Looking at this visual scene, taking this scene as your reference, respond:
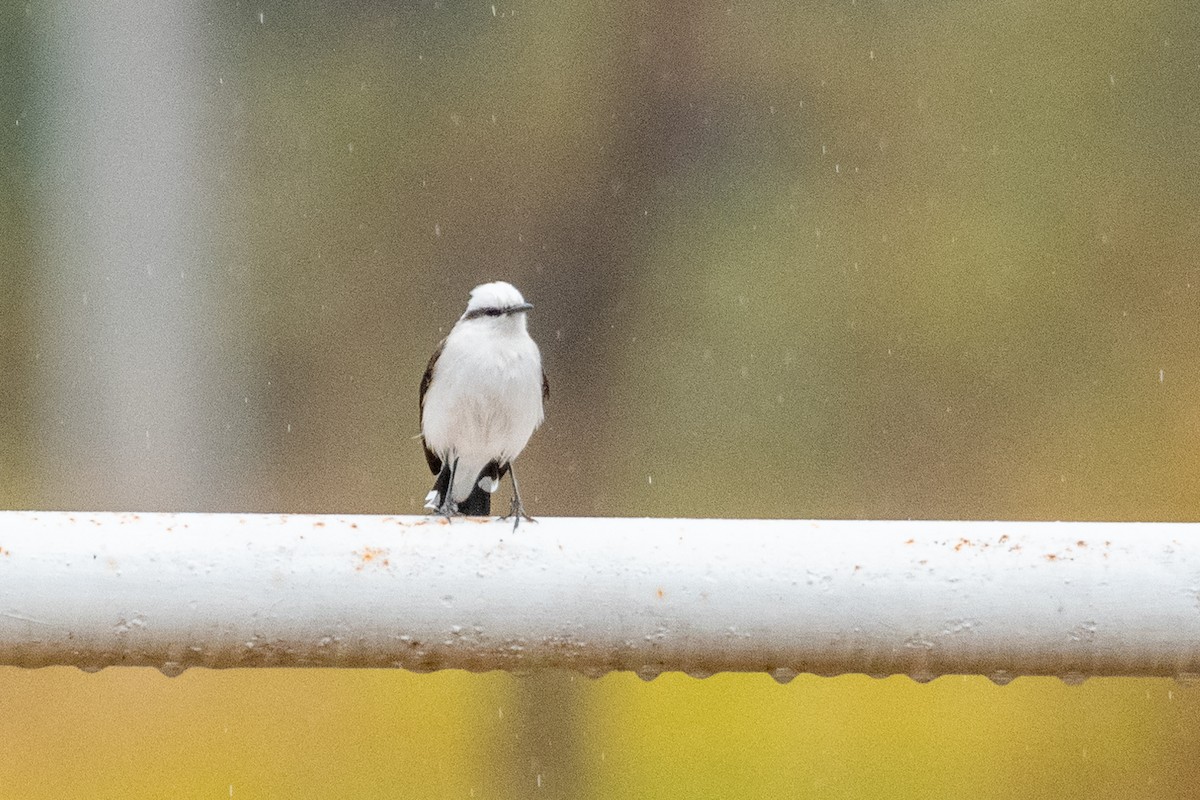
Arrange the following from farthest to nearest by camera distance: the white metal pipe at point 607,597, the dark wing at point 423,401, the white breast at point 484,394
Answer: the dark wing at point 423,401, the white breast at point 484,394, the white metal pipe at point 607,597

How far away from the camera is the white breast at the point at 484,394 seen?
4.46 feet

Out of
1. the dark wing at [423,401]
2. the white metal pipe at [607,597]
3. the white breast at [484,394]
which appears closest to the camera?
the white metal pipe at [607,597]

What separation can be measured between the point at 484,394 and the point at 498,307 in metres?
0.12

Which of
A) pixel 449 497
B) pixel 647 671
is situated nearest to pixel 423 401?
pixel 449 497

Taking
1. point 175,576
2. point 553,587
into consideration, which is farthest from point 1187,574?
point 175,576

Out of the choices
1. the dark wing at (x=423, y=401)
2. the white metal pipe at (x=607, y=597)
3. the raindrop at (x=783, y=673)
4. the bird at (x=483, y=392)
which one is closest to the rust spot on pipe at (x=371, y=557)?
the white metal pipe at (x=607, y=597)

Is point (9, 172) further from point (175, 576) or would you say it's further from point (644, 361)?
point (175, 576)

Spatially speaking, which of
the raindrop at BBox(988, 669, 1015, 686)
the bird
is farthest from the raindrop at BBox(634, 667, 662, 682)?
the bird

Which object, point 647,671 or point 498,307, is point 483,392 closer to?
point 498,307

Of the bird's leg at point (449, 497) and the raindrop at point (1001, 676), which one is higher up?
the bird's leg at point (449, 497)

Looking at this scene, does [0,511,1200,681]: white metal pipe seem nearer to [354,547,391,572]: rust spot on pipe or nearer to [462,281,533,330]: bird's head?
[354,547,391,572]: rust spot on pipe

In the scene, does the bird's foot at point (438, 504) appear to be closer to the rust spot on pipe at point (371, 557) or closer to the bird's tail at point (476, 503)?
the bird's tail at point (476, 503)

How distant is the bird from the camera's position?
4.46 feet

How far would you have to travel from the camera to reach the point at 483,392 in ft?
4.44
